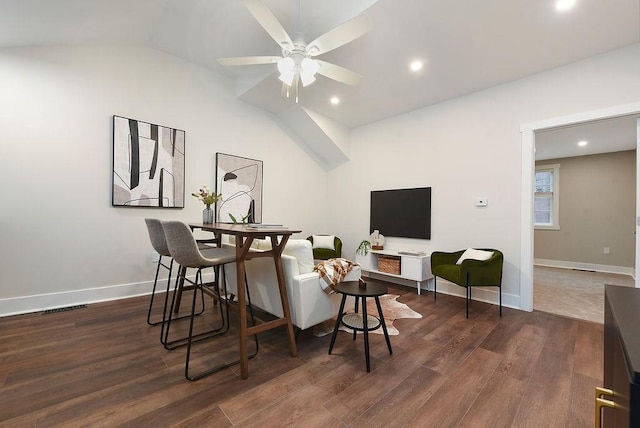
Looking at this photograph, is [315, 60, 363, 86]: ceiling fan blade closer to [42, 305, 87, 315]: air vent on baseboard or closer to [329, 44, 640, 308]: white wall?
[329, 44, 640, 308]: white wall

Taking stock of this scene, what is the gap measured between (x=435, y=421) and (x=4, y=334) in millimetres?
3505

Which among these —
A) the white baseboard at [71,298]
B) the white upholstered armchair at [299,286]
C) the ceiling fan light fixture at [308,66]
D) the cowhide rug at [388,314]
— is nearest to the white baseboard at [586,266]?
the cowhide rug at [388,314]

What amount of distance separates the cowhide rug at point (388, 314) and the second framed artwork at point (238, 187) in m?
2.12

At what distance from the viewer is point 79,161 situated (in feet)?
10.2

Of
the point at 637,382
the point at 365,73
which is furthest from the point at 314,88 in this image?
the point at 637,382

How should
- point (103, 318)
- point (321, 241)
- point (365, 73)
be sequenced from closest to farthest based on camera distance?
Result: point (103, 318) → point (365, 73) → point (321, 241)

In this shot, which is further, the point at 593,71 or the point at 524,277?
the point at 524,277

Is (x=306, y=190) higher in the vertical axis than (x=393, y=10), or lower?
lower

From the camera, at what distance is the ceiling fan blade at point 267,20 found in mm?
1937

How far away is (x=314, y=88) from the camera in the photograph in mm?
4133

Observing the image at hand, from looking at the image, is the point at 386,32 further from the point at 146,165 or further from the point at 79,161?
the point at 79,161

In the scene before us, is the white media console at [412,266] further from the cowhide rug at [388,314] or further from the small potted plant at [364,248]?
the cowhide rug at [388,314]

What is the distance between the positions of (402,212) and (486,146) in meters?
1.53

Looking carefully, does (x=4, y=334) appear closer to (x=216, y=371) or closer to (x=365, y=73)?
(x=216, y=371)
